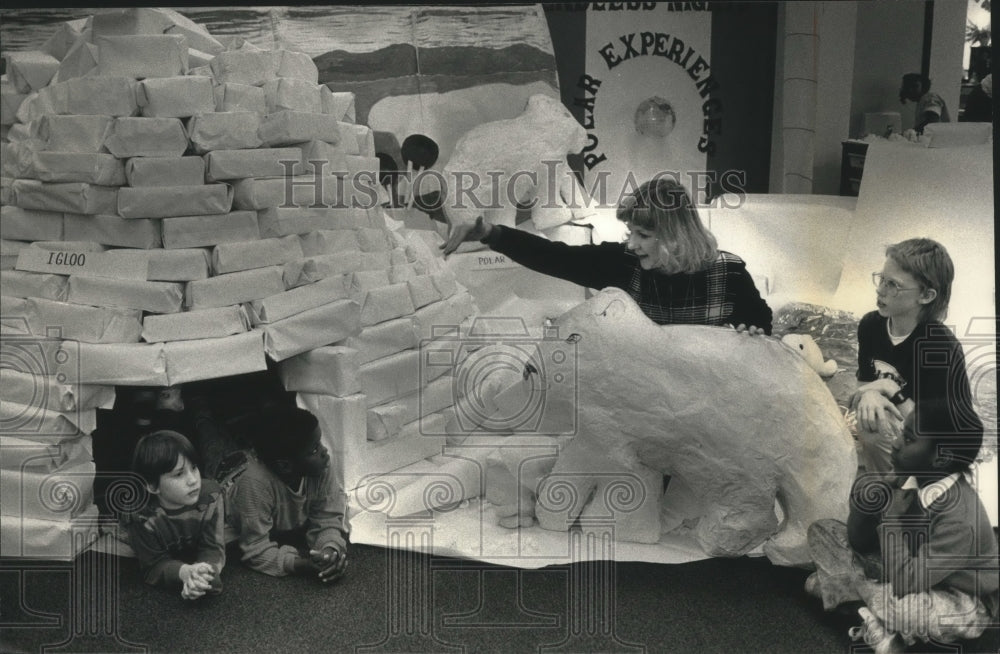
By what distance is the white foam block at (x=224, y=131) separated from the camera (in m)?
2.88

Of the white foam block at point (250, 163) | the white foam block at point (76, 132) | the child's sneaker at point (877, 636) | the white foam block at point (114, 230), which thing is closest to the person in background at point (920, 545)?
the child's sneaker at point (877, 636)

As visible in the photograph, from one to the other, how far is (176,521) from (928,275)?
2256 mm

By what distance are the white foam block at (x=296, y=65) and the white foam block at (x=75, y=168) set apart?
55cm

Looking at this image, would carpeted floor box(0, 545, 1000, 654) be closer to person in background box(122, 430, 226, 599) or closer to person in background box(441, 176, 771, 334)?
person in background box(122, 430, 226, 599)

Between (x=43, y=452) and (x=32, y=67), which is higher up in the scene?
(x=32, y=67)

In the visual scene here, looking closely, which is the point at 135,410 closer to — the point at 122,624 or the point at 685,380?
the point at 122,624

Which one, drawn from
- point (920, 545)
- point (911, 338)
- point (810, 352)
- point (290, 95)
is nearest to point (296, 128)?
point (290, 95)

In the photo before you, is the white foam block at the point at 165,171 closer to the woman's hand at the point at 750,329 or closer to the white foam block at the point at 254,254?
the white foam block at the point at 254,254

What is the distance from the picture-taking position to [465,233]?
297cm

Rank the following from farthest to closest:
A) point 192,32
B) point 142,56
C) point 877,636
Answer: point 192,32
point 142,56
point 877,636

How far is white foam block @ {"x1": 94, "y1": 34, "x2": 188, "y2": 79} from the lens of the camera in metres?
2.88

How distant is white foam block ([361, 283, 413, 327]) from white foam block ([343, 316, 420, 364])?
0.04 m

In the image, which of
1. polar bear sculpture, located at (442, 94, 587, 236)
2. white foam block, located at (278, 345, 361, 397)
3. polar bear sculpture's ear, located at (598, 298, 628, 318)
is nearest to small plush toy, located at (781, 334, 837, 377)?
polar bear sculpture's ear, located at (598, 298, 628, 318)

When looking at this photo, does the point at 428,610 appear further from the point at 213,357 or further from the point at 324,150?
the point at 324,150
